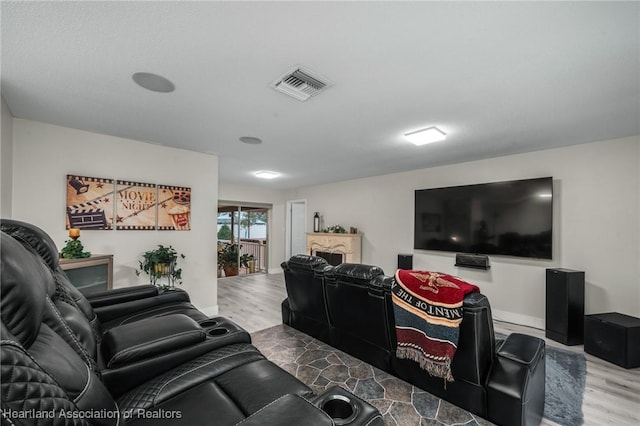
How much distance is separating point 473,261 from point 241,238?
5863 mm

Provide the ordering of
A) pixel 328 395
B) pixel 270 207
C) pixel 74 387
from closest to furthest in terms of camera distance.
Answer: pixel 74 387 < pixel 328 395 < pixel 270 207

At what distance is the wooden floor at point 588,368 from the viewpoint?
207 cm

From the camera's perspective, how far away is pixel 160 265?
11.9 feet

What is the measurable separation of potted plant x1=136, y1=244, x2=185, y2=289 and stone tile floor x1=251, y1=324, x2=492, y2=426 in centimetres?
144

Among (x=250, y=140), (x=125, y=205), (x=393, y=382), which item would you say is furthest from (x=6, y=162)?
(x=393, y=382)

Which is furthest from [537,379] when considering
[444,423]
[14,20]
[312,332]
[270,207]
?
[270,207]

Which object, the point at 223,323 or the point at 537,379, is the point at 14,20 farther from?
the point at 537,379

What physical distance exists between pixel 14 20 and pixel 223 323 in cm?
206

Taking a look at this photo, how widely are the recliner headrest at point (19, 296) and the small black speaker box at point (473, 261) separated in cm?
494

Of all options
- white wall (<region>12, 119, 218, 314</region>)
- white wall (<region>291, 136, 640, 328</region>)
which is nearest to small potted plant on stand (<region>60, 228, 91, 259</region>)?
white wall (<region>12, 119, 218, 314</region>)

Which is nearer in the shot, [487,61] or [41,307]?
[41,307]

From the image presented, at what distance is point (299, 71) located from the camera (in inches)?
78.0

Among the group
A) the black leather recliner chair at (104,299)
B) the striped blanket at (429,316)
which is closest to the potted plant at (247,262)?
the black leather recliner chair at (104,299)

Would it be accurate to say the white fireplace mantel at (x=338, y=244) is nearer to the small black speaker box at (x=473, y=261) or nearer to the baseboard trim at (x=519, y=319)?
the small black speaker box at (x=473, y=261)
